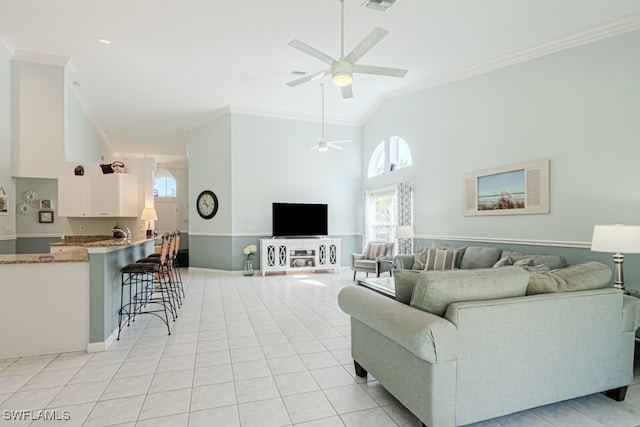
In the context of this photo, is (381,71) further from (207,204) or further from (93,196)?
(207,204)

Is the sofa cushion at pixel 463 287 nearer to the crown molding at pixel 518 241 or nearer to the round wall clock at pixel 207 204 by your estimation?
the crown molding at pixel 518 241

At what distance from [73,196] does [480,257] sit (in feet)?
22.1

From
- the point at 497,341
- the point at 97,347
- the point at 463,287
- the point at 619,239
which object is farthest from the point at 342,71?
the point at 97,347

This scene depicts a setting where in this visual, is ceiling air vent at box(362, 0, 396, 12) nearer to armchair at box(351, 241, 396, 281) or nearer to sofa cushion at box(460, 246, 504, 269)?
sofa cushion at box(460, 246, 504, 269)

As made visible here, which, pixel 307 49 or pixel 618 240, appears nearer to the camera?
pixel 618 240

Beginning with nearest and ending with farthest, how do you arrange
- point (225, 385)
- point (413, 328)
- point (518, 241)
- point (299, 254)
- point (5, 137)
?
point (413, 328) < point (225, 385) < point (518, 241) < point (5, 137) < point (299, 254)

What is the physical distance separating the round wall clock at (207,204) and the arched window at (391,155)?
13.2 ft

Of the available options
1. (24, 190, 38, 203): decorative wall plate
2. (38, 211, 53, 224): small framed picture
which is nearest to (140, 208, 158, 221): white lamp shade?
(38, 211, 53, 224): small framed picture

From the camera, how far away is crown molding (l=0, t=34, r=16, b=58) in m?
5.20

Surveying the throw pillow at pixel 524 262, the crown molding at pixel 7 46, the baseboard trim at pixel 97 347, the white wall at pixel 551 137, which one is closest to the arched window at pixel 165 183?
the crown molding at pixel 7 46

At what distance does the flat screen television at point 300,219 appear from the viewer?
784 centimetres

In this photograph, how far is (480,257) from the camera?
4.84 meters

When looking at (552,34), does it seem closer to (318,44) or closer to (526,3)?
(526,3)

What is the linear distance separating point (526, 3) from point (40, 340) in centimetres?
626
